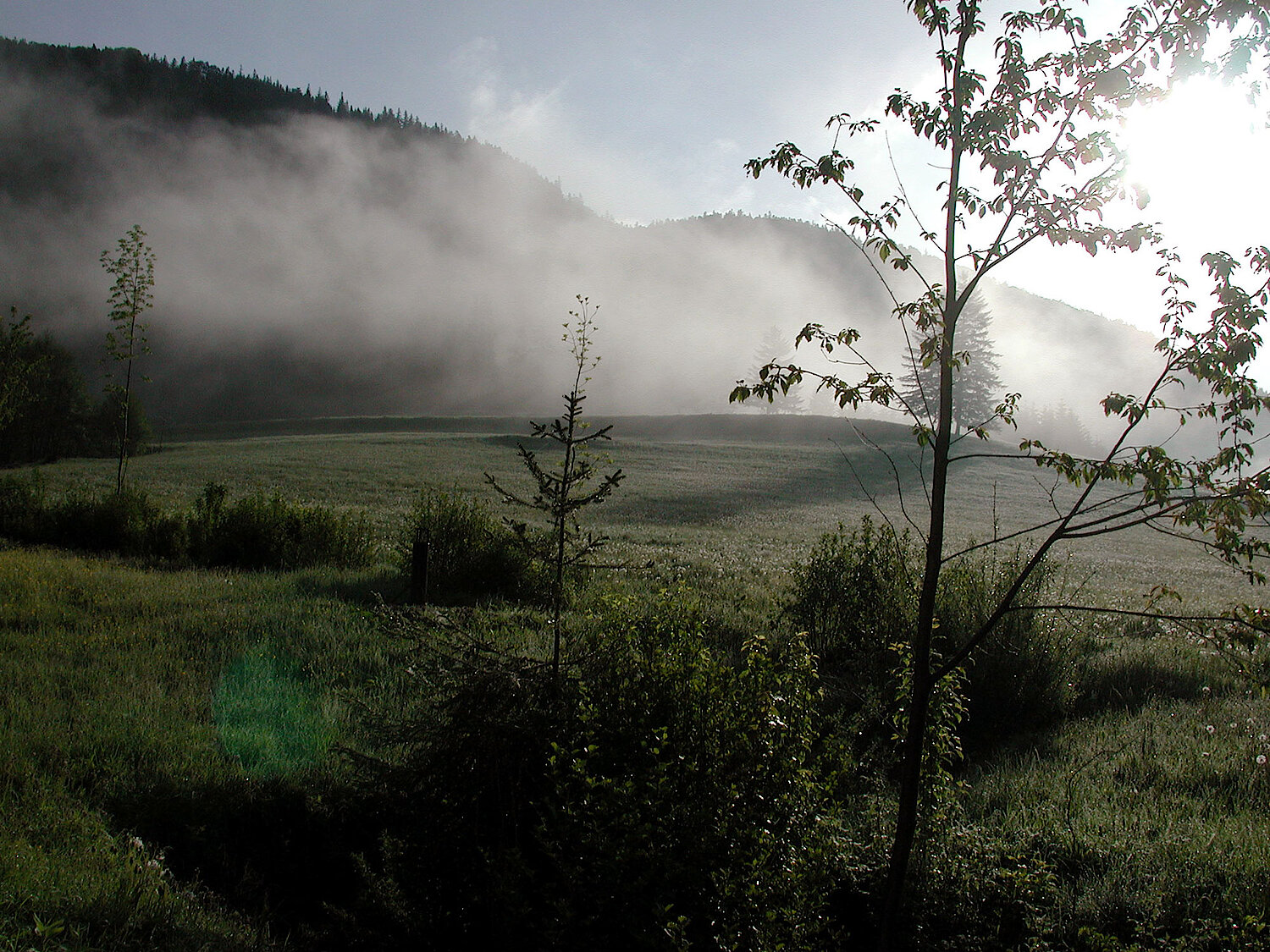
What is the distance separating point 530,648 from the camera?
7238mm

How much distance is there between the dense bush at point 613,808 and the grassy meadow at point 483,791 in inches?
0.9

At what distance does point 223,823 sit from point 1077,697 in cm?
773

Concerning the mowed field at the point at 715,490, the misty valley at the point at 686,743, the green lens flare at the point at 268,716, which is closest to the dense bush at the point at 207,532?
the misty valley at the point at 686,743

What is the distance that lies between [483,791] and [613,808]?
30.8 inches

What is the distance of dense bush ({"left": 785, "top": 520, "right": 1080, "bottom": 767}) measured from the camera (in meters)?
7.11

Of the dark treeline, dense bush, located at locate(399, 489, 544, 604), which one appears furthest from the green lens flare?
the dark treeline

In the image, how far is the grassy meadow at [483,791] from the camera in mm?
3326

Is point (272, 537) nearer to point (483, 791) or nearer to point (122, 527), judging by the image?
point (122, 527)

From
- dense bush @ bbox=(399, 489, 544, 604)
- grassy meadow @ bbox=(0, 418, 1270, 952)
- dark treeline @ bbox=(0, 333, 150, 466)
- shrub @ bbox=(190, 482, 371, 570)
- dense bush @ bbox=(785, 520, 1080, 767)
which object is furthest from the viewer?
dark treeline @ bbox=(0, 333, 150, 466)

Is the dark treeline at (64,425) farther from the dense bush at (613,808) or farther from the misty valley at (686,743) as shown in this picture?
the dense bush at (613,808)

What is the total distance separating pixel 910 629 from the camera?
288 inches

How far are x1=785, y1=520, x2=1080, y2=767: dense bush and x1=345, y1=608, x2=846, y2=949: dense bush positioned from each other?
280cm

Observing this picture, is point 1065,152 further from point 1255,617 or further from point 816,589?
point 816,589

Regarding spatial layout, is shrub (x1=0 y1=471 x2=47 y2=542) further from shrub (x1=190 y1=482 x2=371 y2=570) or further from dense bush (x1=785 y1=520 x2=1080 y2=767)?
dense bush (x1=785 y1=520 x2=1080 y2=767)
